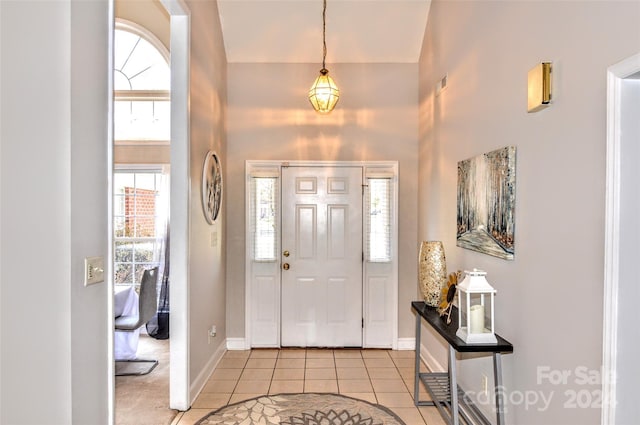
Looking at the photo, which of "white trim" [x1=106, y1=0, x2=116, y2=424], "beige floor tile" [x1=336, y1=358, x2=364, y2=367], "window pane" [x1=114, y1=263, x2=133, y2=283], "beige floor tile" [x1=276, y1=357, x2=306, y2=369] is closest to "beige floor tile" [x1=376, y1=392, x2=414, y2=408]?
"beige floor tile" [x1=336, y1=358, x2=364, y2=367]

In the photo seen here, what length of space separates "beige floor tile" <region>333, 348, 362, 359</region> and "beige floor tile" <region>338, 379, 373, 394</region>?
543 mm

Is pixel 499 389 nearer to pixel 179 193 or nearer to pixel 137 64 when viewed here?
pixel 179 193

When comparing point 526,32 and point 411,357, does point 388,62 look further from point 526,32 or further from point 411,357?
point 411,357

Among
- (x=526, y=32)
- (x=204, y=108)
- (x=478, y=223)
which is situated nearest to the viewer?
(x=526, y=32)

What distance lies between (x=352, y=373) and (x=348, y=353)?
51 cm

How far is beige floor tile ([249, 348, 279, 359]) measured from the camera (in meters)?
3.89

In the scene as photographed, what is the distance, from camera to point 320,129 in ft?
13.5

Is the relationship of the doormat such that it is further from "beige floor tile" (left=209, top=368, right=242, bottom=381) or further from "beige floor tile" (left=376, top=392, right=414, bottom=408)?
"beige floor tile" (left=376, top=392, right=414, bottom=408)

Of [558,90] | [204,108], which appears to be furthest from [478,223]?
[204,108]

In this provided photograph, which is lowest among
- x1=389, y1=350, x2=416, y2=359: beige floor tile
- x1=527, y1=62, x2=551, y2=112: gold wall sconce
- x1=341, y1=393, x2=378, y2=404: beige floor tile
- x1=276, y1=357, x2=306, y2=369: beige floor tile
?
x1=389, y1=350, x2=416, y2=359: beige floor tile

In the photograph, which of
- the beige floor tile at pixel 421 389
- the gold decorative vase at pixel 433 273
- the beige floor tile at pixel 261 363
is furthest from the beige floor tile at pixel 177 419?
the gold decorative vase at pixel 433 273

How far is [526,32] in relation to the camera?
1.95 meters

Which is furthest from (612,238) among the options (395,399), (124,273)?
(124,273)

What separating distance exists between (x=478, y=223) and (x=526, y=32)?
44.1 inches
